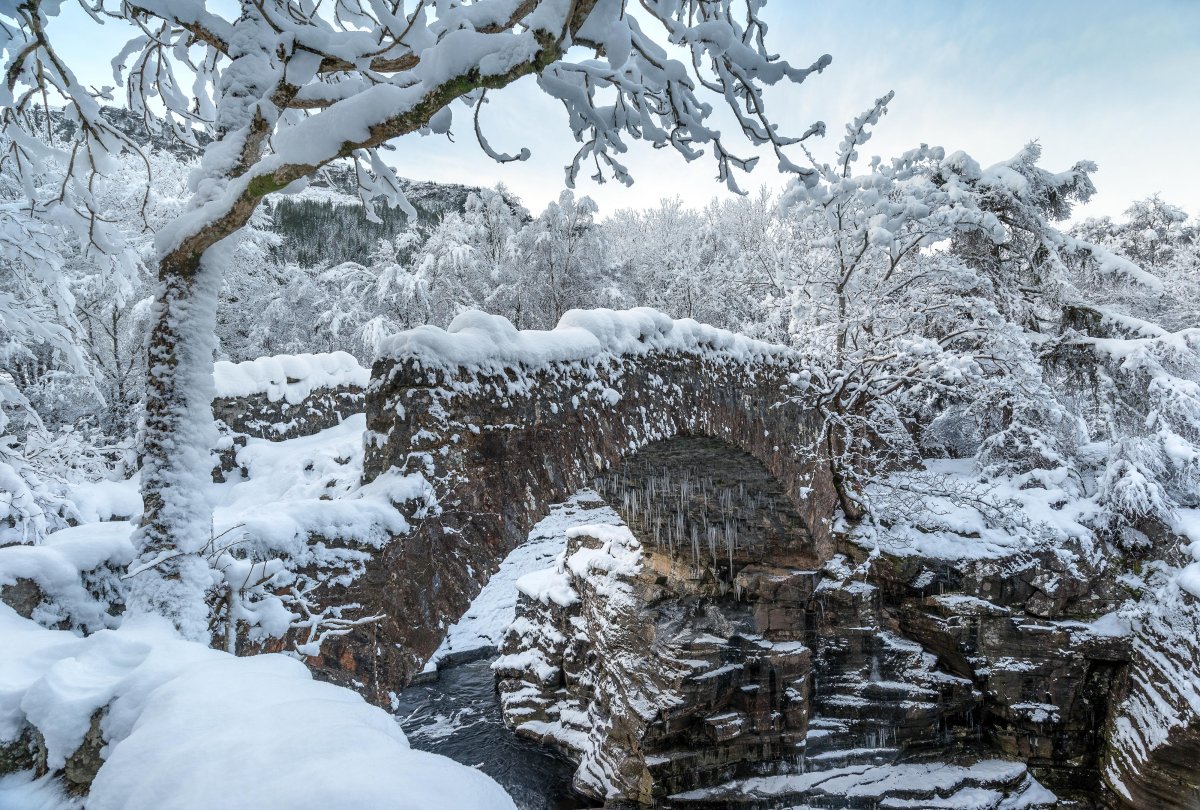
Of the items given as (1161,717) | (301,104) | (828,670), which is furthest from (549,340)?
(1161,717)

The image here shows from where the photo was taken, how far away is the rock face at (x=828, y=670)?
7371mm

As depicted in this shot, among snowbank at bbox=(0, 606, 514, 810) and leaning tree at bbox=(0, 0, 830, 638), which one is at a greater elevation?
leaning tree at bbox=(0, 0, 830, 638)

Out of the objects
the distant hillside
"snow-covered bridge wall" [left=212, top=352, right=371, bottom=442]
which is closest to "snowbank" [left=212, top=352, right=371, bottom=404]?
"snow-covered bridge wall" [left=212, top=352, right=371, bottom=442]

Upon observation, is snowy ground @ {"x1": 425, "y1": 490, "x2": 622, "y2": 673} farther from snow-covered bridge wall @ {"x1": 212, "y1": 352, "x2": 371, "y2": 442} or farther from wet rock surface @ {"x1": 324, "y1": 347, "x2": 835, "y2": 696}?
wet rock surface @ {"x1": 324, "y1": 347, "x2": 835, "y2": 696}

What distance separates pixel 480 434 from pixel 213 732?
2290 mm

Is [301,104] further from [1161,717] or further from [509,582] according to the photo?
[509,582]

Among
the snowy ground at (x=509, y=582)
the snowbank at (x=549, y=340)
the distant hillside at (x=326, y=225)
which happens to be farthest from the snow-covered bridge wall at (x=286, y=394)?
the distant hillside at (x=326, y=225)

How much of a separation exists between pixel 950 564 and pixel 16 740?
9335 millimetres

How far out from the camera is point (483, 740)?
9766 millimetres

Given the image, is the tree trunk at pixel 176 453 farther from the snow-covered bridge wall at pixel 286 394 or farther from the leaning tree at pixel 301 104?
the snow-covered bridge wall at pixel 286 394

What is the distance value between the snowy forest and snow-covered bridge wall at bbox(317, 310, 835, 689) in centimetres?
2

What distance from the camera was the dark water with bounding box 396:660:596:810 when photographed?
8.52 m

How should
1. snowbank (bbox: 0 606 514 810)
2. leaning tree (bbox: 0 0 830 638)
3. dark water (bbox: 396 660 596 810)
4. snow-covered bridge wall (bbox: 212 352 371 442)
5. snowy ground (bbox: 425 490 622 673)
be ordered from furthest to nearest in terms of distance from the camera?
snowy ground (bbox: 425 490 622 673) → dark water (bbox: 396 660 596 810) → snow-covered bridge wall (bbox: 212 352 371 442) → leaning tree (bbox: 0 0 830 638) → snowbank (bbox: 0 606 514 810)

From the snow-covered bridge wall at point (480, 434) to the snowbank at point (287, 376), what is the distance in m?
4.08
